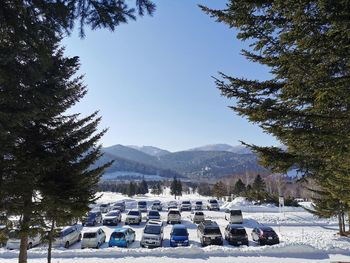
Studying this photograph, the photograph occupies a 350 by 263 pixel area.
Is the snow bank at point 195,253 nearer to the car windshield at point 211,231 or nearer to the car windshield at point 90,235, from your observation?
the car windshield at point 90,235

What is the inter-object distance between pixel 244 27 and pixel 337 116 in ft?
10.9

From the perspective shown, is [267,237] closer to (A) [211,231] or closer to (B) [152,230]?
(A) [211,231]

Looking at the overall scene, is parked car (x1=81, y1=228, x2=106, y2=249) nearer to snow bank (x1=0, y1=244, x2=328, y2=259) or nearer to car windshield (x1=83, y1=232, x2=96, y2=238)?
car windshield (x1=83, y1=232, x2=96, y2=238)

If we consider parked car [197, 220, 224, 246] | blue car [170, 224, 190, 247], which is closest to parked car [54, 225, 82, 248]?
blue car [170, 224, 190, 247]

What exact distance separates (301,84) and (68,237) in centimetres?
2426

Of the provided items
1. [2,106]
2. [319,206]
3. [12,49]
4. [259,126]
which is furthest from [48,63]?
[319,206]

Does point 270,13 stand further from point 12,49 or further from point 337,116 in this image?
point 12,49

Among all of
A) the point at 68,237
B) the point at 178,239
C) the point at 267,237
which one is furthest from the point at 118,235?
→ the point at 267,237

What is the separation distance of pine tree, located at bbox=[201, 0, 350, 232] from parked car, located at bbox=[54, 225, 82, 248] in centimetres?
2073

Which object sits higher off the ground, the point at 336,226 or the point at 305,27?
the point at 305,27

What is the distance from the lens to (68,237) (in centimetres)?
2852

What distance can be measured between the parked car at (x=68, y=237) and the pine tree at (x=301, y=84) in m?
20.7

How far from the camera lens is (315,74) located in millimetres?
8625

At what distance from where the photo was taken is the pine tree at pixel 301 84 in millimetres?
7926
